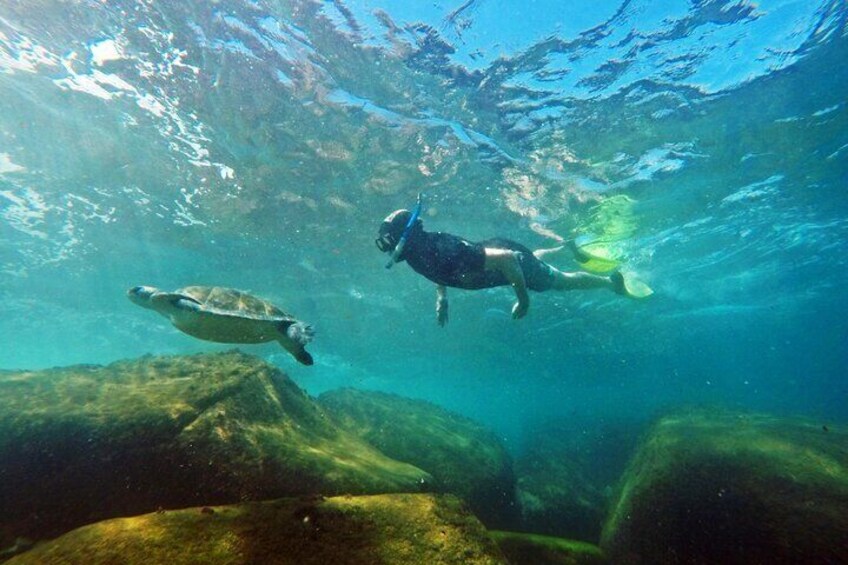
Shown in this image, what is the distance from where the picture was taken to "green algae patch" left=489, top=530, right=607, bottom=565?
5.32 metres

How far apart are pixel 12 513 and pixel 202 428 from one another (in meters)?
1.73

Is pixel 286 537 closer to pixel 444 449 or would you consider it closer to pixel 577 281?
pixel 444 449

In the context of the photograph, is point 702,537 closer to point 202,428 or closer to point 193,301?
point 202,428

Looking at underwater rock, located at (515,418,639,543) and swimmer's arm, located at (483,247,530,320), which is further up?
swimmer's arm, located at (483,247,530,320)

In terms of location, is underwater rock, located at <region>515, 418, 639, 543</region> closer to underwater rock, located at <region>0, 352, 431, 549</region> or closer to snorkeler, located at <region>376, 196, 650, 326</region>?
snorkeler, located at <region>376, 196, 650, 326</region>

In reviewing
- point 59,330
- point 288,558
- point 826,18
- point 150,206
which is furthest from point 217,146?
point 59,330

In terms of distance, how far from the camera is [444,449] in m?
9.96

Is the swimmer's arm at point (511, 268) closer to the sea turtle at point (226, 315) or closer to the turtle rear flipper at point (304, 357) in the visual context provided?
the sea turtle at point (226, 315)

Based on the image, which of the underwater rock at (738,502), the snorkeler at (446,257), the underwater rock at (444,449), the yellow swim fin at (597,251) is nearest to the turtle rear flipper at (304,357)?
the snorkeler at (446,257)

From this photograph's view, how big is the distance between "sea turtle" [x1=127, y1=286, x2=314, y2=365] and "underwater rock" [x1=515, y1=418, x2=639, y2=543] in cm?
852

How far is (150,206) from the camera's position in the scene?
15094mm

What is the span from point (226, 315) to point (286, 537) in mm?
3953

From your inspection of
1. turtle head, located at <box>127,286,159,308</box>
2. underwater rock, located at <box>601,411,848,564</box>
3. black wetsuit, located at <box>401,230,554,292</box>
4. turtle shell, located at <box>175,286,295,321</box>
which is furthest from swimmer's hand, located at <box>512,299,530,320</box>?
turtle head, located at <box>127,286,159,308</box>

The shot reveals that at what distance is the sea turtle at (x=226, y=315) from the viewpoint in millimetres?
5910
